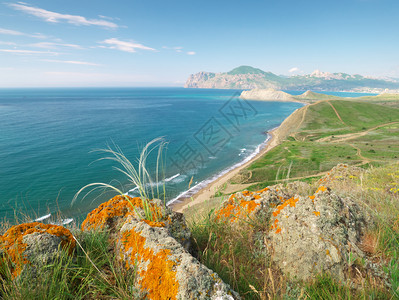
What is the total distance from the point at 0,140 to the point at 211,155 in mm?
62914

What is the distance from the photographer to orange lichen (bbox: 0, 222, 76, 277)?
2.56 meters

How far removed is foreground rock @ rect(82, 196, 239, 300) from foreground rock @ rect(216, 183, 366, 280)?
4.82ft

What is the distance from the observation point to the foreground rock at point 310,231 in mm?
3117

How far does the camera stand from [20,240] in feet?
9.18

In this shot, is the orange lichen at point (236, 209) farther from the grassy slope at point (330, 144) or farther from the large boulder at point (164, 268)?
the grassy slope at point (330, 144)

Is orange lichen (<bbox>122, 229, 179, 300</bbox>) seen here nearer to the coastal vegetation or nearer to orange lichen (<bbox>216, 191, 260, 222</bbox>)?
the coastal vegetation

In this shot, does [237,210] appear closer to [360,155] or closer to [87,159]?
[87,159]

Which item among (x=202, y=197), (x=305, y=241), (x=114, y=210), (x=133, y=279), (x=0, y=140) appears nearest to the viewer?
(x=133, y=279)

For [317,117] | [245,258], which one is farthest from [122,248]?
[317,117]

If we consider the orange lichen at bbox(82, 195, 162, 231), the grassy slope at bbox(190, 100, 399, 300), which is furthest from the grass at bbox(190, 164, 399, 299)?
the orange lichen at bbox(82, 195, 162, 231)

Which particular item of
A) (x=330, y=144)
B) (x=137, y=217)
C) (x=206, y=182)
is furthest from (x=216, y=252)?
(x=330, y=144)

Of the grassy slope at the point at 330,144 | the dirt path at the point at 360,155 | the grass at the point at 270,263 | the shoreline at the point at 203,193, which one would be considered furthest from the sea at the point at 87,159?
the dirt path at the point at 360,155

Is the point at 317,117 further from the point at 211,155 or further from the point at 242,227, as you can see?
the point at 242,227

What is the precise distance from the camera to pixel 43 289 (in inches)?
87.2
